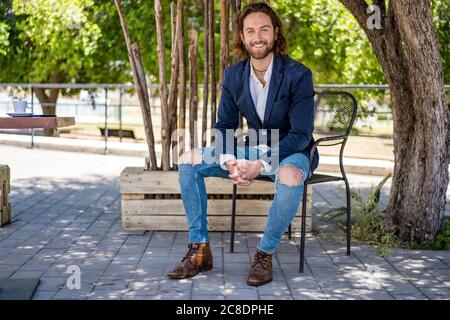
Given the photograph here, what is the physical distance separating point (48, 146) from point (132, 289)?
8454mm

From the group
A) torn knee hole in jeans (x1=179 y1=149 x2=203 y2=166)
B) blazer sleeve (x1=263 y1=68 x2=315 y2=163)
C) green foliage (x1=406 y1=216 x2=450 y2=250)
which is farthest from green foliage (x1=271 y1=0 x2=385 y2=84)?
torn knee hole in jeans (x1=179 y1=149 x2=203 y2=166)

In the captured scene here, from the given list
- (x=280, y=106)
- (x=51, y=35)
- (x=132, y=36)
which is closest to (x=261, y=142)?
(x=280, y=106)

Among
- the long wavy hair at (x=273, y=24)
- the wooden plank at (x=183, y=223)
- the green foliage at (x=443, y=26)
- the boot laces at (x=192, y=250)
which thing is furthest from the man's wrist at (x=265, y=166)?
the green foliage at (x=443, y=26)

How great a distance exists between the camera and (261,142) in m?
4.23

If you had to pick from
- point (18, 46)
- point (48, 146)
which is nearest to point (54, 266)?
point (48, 146)

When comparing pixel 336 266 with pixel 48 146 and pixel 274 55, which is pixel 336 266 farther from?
pixel 48 146

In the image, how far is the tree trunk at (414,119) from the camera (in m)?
4.49

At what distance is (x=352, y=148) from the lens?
1147 cm

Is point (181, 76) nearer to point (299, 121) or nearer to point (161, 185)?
point (161, 185)

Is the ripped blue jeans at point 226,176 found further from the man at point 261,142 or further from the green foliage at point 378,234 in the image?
the green foliage at point 378,234

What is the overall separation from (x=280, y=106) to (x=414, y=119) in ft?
3.84

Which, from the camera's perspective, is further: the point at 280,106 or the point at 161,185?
the point at 161,185

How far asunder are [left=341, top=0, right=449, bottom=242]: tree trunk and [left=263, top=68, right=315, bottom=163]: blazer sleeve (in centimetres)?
88
